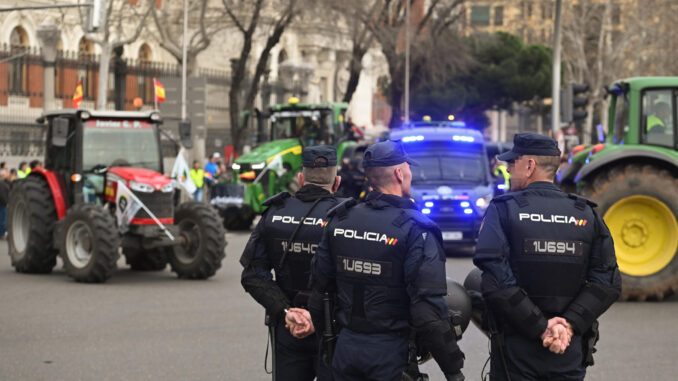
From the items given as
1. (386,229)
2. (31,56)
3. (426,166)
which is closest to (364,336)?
(386,229)

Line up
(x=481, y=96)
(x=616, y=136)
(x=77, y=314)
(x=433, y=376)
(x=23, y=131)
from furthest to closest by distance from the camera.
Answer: (x=481, y=96), (x=23, y=131), (x=616, y=136), (x=77, y=314), (x=433, y=376)

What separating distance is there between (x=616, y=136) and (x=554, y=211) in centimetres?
962

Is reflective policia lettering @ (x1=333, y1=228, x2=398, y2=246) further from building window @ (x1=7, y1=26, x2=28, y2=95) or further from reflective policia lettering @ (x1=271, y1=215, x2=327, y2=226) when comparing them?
building window @ (x1=7, y1=26, x2=28, y2=95)

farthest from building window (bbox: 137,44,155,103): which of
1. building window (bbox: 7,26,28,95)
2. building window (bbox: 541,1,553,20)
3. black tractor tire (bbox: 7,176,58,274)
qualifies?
building window (bbox: 541,1,553,20)

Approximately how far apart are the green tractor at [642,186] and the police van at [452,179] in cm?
500

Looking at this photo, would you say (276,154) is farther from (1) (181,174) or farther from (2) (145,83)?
(2) (145,83)

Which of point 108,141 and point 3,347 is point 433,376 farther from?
point 108,141

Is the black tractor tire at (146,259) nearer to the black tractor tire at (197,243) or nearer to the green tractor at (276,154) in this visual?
the black tractor tire at (197,243)

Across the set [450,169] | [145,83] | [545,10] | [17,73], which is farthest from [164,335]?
[545,10]

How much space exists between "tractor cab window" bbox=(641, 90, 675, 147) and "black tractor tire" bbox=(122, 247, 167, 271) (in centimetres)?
702

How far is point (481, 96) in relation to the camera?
64500mm

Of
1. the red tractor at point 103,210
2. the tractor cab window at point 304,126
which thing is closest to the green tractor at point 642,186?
the red tractor at point 103,210

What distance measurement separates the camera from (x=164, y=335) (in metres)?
11.6

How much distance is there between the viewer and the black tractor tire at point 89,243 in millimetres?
15320
